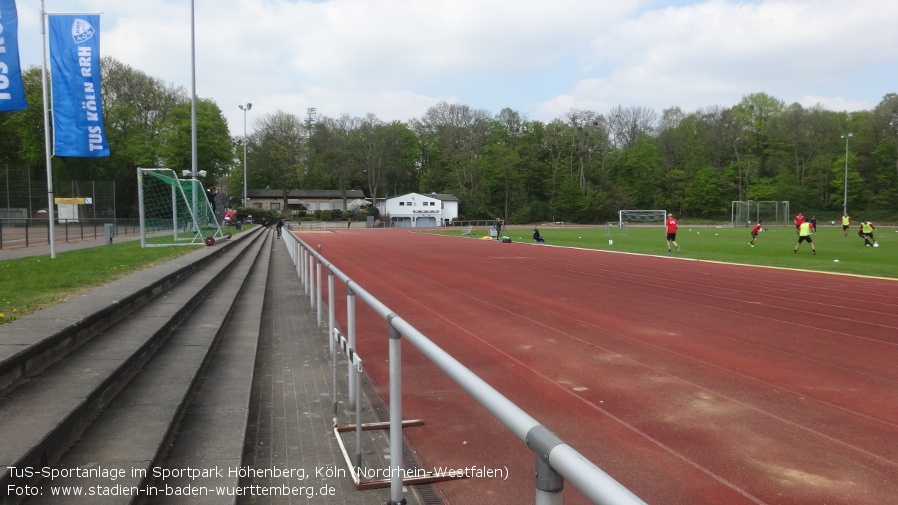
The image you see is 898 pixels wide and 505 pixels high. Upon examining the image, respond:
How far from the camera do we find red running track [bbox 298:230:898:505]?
385 centimetres

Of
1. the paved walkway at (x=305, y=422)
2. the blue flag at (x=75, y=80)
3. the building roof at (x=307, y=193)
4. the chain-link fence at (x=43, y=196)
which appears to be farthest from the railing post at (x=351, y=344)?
the building roof at (x=307, y=193)

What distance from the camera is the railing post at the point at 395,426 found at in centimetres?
306

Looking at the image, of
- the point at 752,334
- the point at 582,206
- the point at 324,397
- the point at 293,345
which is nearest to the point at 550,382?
the point at 324,397

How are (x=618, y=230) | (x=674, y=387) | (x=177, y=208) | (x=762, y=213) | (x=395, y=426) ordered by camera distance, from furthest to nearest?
(x=762, y=213)
(x=618, y=230)
(x=177, y=208)
(x=674, y=387)
(x=395, y=426)

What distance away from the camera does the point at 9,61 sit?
11.3 meters

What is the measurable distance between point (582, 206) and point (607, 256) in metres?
64.8

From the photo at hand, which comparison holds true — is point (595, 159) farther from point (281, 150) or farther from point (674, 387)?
point (674, 387)

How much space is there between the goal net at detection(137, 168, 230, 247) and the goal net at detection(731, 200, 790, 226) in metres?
57.3

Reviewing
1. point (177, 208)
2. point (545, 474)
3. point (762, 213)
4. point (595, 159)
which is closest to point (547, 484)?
point (545, 474)

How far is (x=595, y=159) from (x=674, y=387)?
297 feet

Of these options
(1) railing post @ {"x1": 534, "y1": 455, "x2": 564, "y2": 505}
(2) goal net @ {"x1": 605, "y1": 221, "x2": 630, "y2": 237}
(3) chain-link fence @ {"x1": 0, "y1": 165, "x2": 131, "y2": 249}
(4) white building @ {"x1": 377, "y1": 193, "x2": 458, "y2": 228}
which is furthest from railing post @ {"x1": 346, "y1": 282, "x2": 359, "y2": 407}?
(4) white building @ {"x1": 377, "y1": 193, "x2": 458, "y2": 228}

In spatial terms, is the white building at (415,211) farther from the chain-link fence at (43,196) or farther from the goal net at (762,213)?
the chain-link fence at (43,196)

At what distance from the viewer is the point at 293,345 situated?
7555mm

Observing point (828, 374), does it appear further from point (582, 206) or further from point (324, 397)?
point (582, 206)
